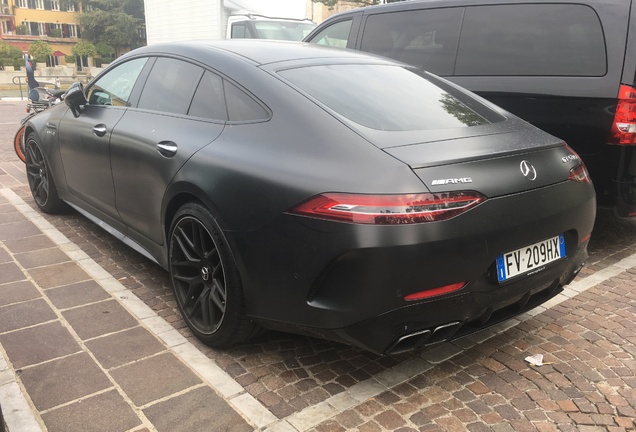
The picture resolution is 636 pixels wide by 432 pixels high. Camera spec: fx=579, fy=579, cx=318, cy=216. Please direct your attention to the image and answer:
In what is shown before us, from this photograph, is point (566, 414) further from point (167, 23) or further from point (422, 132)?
point (167, 23)

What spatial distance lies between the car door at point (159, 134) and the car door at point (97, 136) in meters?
0.17

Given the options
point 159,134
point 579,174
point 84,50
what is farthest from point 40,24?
point 579,174

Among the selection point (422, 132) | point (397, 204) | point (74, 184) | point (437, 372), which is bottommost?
point (437, 372)

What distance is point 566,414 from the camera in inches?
98.7

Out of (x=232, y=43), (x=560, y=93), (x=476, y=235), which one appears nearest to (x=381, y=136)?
(x=476, y=235)

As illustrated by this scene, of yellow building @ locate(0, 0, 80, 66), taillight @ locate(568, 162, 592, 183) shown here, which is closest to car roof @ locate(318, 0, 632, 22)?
taillight @ locate(568, 162, 592, 183)

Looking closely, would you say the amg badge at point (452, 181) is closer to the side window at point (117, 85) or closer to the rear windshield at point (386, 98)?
the rear windshield at point (386, 98)

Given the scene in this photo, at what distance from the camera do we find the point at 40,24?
76375 millimetres

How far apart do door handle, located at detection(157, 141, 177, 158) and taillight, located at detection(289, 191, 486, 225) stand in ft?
3.86

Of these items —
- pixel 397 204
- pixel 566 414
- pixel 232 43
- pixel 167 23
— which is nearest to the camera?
pixel 397 204

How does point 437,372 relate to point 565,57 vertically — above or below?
below

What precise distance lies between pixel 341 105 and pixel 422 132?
418 mm

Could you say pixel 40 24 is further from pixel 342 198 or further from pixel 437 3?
pixel 342 198

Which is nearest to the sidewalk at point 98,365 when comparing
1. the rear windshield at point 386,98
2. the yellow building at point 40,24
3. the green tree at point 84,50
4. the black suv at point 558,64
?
the rear windshield at point 386,98
